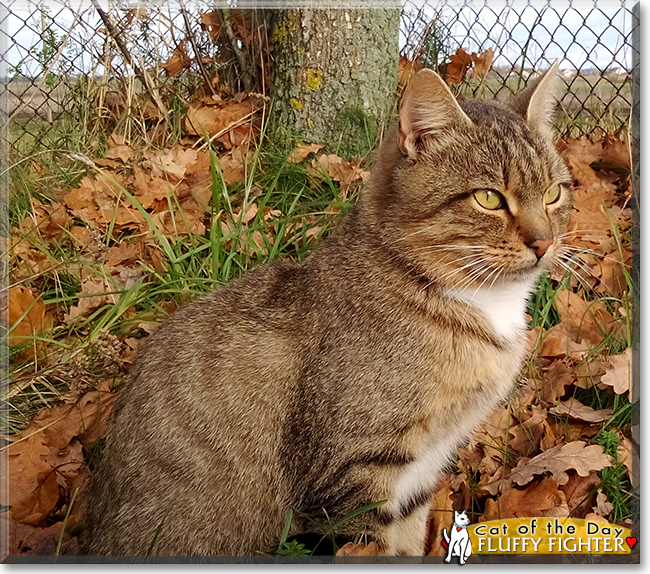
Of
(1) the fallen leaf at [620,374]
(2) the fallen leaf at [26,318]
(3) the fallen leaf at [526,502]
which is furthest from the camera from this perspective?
(2) the fallen leaf at [26,318]

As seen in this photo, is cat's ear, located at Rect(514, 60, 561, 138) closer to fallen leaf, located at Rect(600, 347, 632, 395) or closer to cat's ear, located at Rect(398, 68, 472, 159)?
cat's ear, located at Rect(398, 68, 472, 159)

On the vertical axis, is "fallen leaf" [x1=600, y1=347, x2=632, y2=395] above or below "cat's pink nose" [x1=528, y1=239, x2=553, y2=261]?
below

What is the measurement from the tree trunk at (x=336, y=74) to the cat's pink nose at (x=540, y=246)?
105cm

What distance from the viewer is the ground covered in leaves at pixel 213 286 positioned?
7.17ft

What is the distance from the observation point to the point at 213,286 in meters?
2.78

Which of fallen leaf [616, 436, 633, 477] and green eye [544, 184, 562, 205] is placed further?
fallen leaf [616, 436, 633, 477]

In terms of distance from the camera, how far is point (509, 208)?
1.93 meters

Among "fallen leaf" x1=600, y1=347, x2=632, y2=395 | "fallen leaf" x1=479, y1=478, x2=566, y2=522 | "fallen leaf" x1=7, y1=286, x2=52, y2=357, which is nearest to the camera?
"fallen leaf" x1=479, y1=478, x2=566, y2=522

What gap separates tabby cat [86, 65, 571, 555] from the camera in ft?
6.23

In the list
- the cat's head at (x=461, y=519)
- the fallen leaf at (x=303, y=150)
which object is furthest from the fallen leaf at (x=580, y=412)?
the fallen leaf at (x=303, y=150)

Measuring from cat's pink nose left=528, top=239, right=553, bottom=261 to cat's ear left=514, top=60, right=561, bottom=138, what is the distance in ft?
1.53

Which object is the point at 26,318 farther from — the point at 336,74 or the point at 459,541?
the point at 459,541

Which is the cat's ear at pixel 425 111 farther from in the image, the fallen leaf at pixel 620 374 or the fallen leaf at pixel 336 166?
the fallen leaf at pixel 620 374

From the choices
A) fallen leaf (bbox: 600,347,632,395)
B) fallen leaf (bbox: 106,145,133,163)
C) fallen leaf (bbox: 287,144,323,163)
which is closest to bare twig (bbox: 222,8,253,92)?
fallen leaf (bbox: 287,144,323,163)
